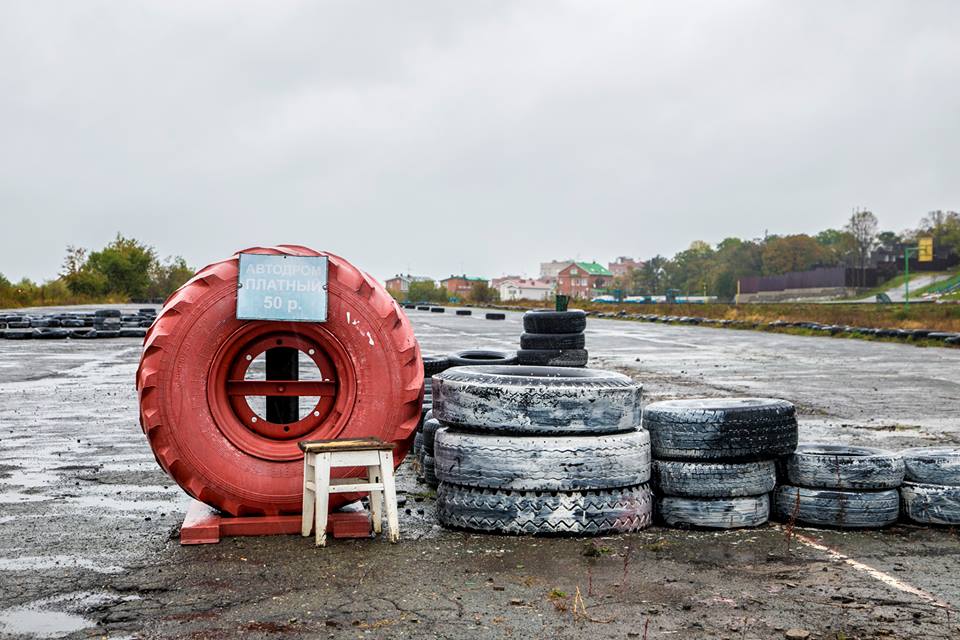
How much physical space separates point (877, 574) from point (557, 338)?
8136 millimetres

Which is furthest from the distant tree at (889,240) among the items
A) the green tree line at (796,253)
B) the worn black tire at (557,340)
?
the worn black tire at (557,340)

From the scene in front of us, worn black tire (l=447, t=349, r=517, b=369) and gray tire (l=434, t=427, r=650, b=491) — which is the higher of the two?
worn black tire (l=447, t=349, r=517, b=369)

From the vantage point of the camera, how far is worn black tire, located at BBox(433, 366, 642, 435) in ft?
19.0

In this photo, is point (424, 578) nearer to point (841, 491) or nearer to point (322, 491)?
point (322, 491)

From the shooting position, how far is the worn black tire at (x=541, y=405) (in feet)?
19.0

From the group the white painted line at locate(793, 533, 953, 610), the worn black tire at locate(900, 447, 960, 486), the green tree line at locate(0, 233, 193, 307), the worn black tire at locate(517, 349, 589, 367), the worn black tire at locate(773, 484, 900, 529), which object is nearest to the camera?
the white painted line at locate(793, 533, 953, 610)

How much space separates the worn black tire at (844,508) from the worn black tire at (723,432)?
1.10ft

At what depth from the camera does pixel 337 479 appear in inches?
219

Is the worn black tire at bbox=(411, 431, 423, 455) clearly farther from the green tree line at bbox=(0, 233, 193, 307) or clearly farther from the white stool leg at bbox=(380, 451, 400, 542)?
the green tree line at bbox=(0, 233, 193, 307)

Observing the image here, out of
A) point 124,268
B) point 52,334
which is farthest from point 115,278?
point 52,334

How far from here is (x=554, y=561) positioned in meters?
5.07

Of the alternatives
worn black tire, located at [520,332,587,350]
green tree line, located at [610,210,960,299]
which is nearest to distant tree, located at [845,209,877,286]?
green tree line, located at [610,210,960,299]

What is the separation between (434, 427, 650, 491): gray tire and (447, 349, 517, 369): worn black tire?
3237mm

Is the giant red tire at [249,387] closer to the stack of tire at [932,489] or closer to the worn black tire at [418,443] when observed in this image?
the worn black tire at [418,443]
